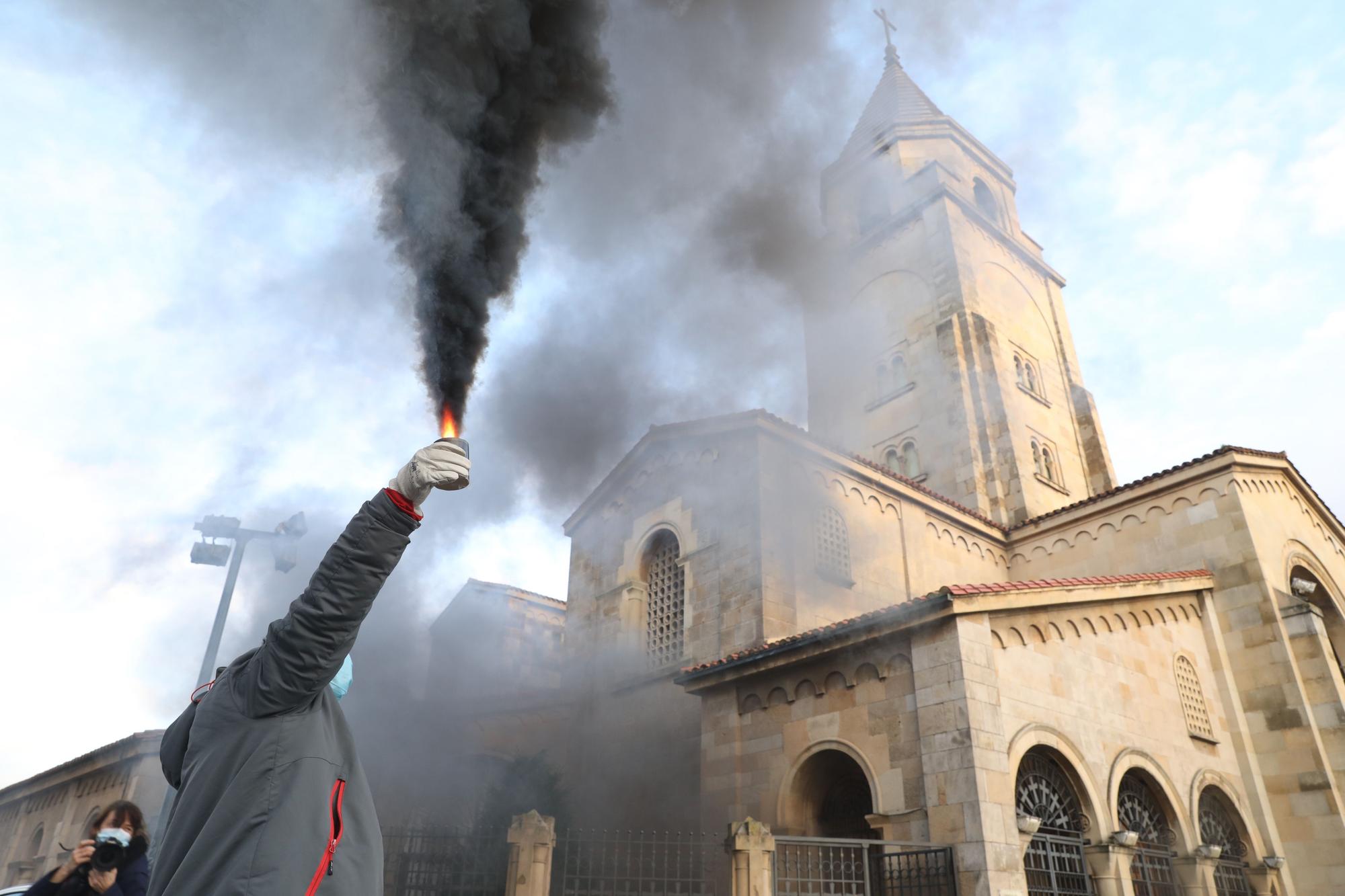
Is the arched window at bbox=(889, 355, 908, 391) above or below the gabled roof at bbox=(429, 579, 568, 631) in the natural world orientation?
above

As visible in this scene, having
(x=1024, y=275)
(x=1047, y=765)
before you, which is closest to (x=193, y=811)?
(x=1047, y=765)

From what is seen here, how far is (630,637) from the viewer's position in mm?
15062

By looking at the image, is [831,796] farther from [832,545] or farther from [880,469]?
[880,469]

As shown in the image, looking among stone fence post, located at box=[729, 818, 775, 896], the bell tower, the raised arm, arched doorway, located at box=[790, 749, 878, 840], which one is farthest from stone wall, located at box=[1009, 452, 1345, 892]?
the raised arm

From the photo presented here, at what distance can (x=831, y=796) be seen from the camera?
10.3 m

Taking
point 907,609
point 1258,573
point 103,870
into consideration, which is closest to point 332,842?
point 103,870

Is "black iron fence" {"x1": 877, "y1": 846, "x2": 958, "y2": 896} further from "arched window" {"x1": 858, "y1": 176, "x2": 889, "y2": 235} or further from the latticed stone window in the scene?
"arched window" {"x1": 858, "y1": 176, "x2": 889, "y2": 235}

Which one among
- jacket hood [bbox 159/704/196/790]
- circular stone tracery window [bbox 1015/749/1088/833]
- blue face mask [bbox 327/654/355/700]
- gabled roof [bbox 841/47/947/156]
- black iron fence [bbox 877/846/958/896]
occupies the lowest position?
black iron fence [bbox 877/846/958/896]

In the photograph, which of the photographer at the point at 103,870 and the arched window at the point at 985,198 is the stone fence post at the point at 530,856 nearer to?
the photographer at the point at 103,870

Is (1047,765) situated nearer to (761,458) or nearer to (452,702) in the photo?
(761,458)

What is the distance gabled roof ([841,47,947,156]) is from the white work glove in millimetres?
26449

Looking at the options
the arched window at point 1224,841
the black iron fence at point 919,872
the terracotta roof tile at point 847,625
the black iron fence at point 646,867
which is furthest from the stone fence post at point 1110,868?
the black iron fence at point 646,867

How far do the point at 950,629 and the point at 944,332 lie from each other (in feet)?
46.6

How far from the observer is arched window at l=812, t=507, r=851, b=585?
13891 mm
